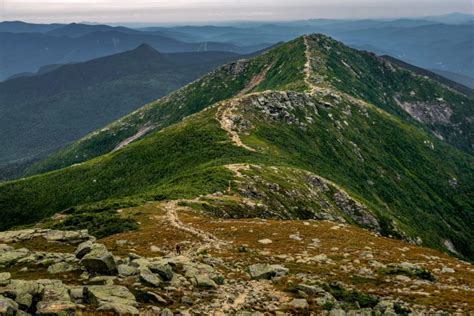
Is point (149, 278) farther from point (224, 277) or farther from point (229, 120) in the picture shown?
point (229, 120)

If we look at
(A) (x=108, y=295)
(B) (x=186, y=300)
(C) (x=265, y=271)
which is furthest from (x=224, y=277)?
(A) (x=108, y=295)

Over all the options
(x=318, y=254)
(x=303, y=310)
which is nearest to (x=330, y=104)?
(x=318, y=254)

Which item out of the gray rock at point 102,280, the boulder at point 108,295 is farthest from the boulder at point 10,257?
the boulder at point 108,295

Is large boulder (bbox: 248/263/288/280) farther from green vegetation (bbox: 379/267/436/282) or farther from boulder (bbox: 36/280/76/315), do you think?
boulder (bbox: 36/280/76/315)

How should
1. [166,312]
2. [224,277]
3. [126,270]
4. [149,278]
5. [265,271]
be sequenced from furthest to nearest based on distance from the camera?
[265,271], [224,277], [126,270], [149,278], [166,312]

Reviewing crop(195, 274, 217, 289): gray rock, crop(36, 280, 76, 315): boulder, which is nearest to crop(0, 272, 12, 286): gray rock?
crop(36, 280, 76, 315): boulder

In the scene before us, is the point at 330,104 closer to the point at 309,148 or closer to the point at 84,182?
the point at 309,148
